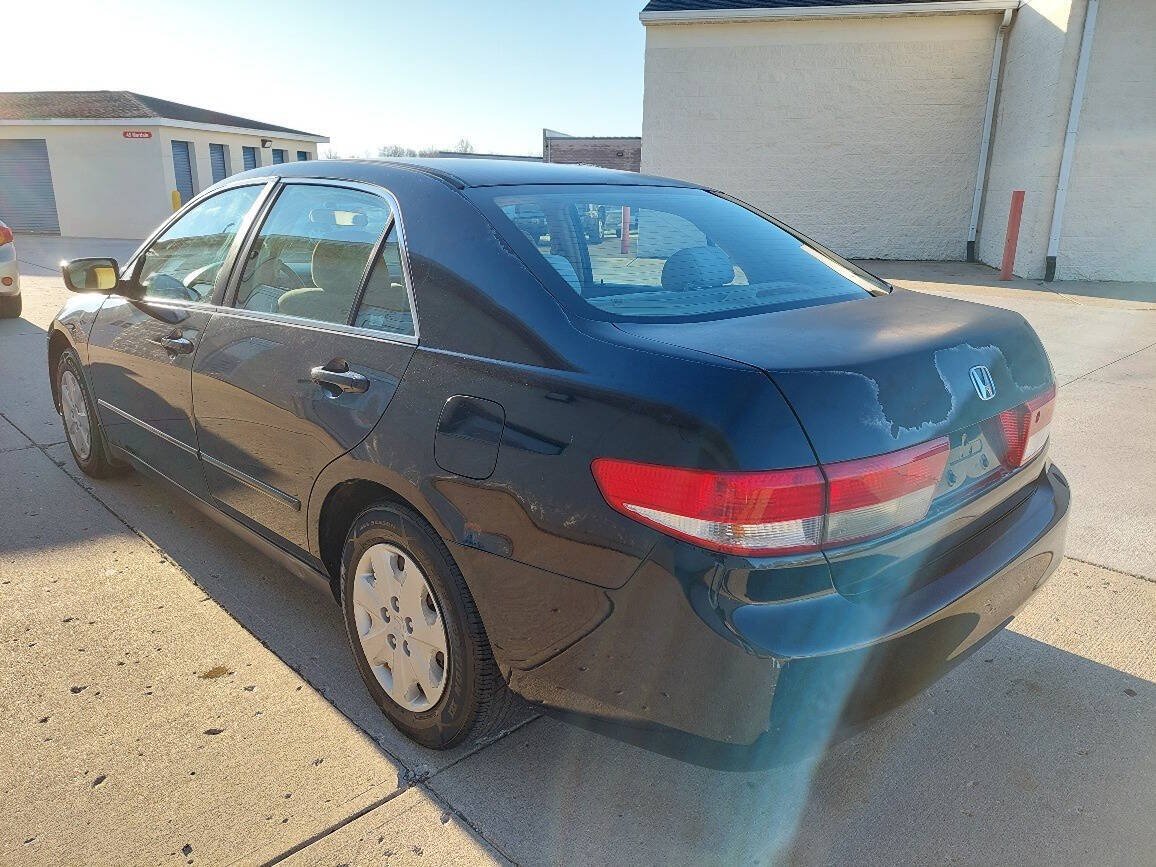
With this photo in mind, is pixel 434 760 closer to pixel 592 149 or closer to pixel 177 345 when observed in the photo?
pixel 177 345

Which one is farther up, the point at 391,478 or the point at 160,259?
the point at 160,259

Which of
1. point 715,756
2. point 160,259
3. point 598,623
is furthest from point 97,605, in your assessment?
point 715,756

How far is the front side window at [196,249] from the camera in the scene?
3.20m

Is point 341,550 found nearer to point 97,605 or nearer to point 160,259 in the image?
point 97,605

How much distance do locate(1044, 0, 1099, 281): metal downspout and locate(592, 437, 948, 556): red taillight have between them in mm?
13357

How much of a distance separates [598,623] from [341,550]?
1.18 meters

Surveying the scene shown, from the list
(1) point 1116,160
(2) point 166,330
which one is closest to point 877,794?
(2) point 166,330

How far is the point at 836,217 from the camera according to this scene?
17.0 m

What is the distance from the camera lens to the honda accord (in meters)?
1.68

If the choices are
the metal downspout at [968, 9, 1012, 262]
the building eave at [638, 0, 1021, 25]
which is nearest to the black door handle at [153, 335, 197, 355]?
the building eave at [638, 0, 1021, 25]

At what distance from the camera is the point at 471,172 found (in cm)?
259

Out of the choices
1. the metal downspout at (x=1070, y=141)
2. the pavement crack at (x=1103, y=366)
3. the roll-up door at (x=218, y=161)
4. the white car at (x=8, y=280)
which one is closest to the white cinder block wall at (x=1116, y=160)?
the metal downspout at (x=1070, y=141)

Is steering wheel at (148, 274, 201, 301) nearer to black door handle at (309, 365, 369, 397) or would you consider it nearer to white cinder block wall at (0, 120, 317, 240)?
black door handle at (309, 365, 369, 397)

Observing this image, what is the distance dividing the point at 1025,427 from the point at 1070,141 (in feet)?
41.9
